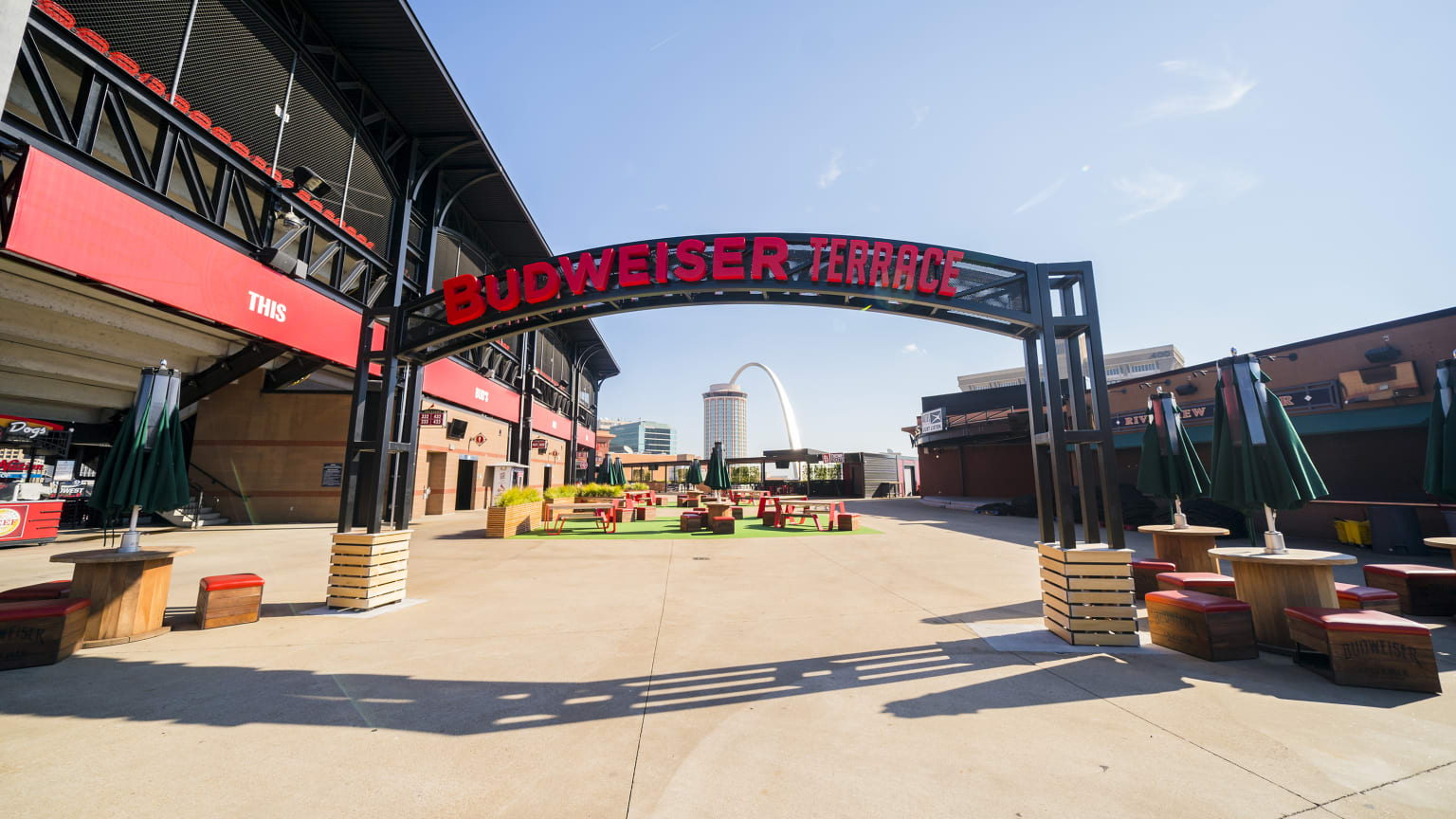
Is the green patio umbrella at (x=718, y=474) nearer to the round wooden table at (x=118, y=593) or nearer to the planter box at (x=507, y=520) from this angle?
the planter box at (x=507, y=520)

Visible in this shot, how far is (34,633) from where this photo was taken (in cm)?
468

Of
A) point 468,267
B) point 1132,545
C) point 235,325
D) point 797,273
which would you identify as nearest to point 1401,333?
point 1132,545

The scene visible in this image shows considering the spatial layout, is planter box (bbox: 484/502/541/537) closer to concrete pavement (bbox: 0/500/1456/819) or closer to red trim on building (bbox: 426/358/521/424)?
red trim on building (bbox: 426/358/521/424)

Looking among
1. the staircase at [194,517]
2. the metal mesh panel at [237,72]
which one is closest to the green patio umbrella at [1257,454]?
the metal mesh panel at [237,72]

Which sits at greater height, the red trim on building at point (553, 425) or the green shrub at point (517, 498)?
the red trim on building at point (553, 425)

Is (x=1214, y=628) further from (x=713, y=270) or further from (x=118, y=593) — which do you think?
(x=118, y=593)

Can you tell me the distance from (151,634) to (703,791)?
6956mm

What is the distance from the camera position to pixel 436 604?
7.14 m

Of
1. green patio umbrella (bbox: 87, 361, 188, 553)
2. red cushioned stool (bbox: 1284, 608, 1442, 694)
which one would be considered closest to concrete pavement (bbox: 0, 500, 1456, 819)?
red cushioned stool (bbox: 1284, 608, 1442, 694)

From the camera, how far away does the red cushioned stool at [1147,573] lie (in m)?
7.09

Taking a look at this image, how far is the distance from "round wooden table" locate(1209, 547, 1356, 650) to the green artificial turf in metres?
10.6

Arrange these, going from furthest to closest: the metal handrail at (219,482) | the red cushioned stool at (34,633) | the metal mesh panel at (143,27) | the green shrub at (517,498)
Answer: the metal handrail at (219,482), the green shrub at (517,498), the metal mesh panel at (143,27), the red cushioned stool at (34,633)

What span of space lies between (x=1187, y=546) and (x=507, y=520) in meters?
15.4

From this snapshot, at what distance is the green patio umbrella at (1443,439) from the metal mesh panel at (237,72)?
23400 mm
